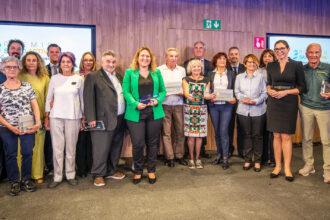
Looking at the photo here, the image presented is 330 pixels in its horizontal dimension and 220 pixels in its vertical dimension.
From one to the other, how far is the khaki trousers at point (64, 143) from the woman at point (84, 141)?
0.20 m

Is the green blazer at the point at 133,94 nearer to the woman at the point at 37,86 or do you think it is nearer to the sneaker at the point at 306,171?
the woman at the point at 37,86

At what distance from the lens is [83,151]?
3824 millimetres

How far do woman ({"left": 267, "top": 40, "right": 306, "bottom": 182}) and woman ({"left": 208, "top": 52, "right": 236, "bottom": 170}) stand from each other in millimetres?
577

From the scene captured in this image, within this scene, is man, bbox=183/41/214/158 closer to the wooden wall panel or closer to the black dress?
the wooden wall panel

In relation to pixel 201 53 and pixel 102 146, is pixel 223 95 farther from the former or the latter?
pixel 102 146

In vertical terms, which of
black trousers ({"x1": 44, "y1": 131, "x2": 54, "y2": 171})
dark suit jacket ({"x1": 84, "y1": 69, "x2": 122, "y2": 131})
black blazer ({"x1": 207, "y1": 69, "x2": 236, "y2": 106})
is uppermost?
black blazer ({"x1": 207, "y1": 69, "x2": 236, "y2": 106})

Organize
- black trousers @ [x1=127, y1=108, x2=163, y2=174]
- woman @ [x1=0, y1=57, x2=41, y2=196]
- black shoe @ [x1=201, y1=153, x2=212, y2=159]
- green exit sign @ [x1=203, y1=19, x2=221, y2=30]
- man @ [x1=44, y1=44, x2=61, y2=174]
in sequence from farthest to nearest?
green exit sign @ [x1=203, y1=19, x2=221, y2=30] < black shoe @ [x1=201, y1=153, x2=212, y2=159] < man @ [x1=44, y1=44, x2=61, y2=174] < black trousers @ [x1=127, y1=108, x2=163, y2=174] < woman @ [x1=0, y1=57, x2=41, y2=196]

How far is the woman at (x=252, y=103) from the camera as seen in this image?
3980mm

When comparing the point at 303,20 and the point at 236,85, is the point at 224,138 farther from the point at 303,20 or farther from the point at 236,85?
the point at 303,20

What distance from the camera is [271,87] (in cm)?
372

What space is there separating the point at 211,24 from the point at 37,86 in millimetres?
3062

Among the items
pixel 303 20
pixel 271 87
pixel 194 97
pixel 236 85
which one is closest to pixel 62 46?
pixel 194 97

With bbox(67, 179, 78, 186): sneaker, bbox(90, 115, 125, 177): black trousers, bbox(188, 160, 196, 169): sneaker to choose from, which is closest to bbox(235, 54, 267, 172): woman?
bbox(188, 160, 196, 169): sneaker

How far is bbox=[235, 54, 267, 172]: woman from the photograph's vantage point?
13.1ft
